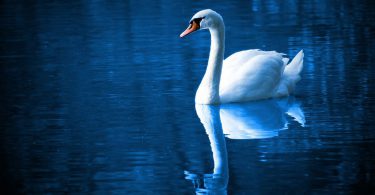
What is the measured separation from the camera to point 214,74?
382 inches

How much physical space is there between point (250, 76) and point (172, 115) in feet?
3.77

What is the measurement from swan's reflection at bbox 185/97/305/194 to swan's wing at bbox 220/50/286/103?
0.35 feet

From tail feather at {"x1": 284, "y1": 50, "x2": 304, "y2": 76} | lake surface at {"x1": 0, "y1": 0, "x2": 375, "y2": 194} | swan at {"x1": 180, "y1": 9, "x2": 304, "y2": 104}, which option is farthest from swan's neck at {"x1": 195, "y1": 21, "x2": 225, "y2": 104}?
tail feather at {"x1": 284, "y1": 50, "x2": 304, "y2": 76}

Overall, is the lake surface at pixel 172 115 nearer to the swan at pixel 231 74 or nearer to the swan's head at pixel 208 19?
the swan at pixel 231 74

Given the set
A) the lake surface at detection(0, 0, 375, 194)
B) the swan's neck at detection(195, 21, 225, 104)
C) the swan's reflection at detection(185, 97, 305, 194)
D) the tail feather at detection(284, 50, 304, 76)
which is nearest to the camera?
the lake surface at detection(0, 0, 375, 194)

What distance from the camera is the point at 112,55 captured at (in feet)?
42.2

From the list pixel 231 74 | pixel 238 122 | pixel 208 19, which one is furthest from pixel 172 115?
pixel 208 19

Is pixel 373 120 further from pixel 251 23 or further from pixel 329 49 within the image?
pixel 251 23

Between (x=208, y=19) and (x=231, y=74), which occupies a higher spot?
(x=208, y=19)

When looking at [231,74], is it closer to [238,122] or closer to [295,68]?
[295,68]

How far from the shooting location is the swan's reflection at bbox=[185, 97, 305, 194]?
706 centimetres

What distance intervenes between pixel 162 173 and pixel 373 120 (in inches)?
97.4

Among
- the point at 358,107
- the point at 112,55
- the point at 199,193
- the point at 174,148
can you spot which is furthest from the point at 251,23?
the point at 199,193

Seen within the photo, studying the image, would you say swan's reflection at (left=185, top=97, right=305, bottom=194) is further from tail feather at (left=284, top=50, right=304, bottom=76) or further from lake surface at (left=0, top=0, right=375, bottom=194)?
tail feather at (left=284, top=50, right=304, bottom=76)
